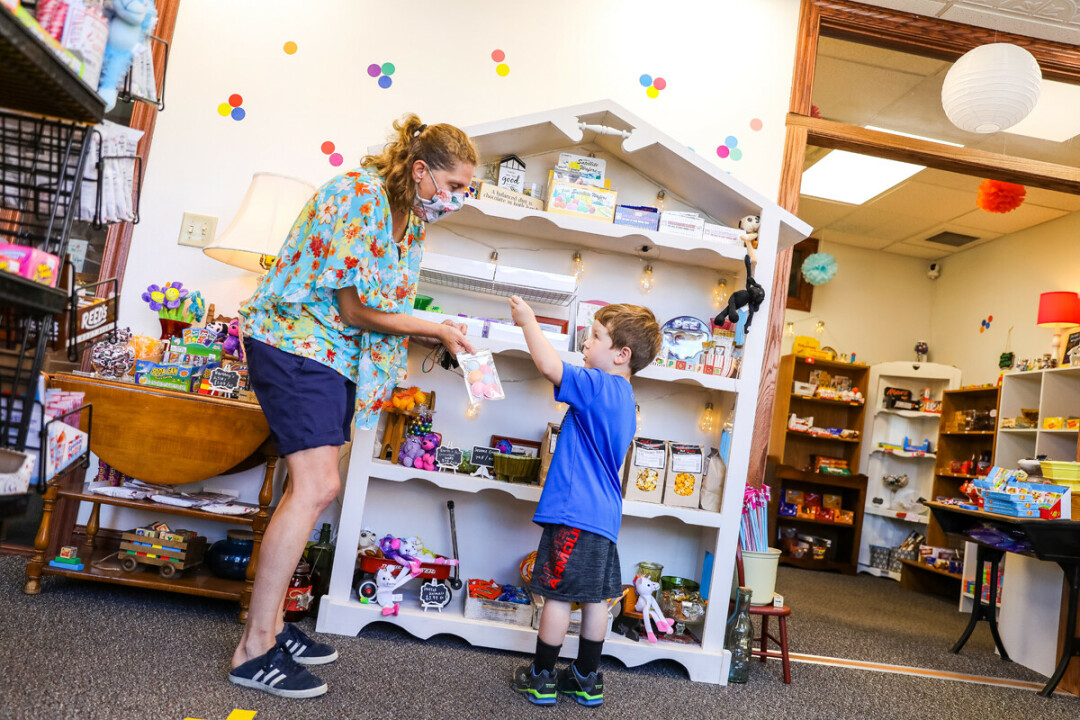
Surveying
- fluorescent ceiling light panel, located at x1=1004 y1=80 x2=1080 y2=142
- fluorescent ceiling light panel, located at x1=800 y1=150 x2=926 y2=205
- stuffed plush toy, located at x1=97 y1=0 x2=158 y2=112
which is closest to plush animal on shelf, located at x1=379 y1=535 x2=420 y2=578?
stuffed plush toy, located at x1=97 y1=0 x2=158 y2=112

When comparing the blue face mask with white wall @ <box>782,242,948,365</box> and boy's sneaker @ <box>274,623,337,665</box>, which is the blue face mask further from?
white wall @ <box>782,242,948,365</box>

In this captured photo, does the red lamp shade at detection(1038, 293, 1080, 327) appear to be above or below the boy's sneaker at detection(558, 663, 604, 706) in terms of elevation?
above

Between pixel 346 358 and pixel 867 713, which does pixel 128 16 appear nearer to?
pixel 346 358

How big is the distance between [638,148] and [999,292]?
17.6ft

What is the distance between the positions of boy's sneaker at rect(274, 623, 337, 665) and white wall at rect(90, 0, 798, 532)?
1.02 meters

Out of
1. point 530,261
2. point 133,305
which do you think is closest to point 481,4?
point 530,261

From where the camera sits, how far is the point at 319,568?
2719 mm

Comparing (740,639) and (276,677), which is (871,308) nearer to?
(740,639)

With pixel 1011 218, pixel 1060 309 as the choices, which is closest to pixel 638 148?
pixel 1060 309

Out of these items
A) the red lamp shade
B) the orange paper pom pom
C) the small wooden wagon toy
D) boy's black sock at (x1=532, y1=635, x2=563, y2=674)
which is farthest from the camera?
the red lamp shade

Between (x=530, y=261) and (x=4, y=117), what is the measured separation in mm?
1945

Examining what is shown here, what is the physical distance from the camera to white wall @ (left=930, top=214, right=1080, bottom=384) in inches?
239

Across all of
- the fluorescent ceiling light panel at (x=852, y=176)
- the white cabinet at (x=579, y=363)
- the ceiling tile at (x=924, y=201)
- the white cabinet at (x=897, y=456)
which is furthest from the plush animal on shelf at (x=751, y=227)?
the white cabinet at (x=897, y=456)

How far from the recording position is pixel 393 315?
6.61 ft
